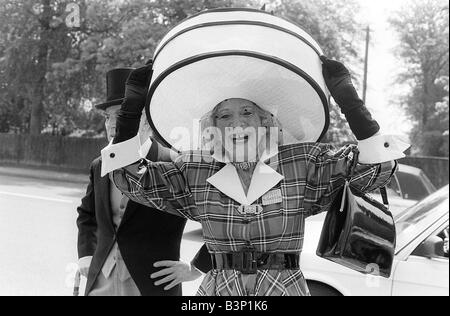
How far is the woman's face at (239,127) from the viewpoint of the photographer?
4.68ft

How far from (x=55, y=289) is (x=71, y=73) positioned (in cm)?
211


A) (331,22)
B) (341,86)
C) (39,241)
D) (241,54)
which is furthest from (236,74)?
(39,241)

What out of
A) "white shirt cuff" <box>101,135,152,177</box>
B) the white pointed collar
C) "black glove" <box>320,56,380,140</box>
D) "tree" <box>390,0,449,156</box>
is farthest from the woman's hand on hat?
"tree" <box>390,0,449,156</box>

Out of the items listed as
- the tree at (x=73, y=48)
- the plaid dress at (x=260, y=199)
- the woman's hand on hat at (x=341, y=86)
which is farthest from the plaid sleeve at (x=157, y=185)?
the tree at (x=73, y=48)

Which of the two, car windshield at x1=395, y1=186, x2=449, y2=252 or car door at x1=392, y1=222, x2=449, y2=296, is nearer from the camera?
car door at x1=392, y1=222, x2=449, y2=296

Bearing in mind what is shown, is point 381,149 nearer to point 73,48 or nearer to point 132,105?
point 132,105

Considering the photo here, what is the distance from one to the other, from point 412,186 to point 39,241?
4.28 m

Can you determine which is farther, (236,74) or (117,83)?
(117,83)

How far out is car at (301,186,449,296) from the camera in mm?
2697

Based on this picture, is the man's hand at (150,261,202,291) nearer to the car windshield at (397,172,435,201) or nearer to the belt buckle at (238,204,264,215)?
the belt buckle at (238,204,264,215)

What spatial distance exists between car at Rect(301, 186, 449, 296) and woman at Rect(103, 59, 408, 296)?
4.90ft

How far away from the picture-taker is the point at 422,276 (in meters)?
2.71
